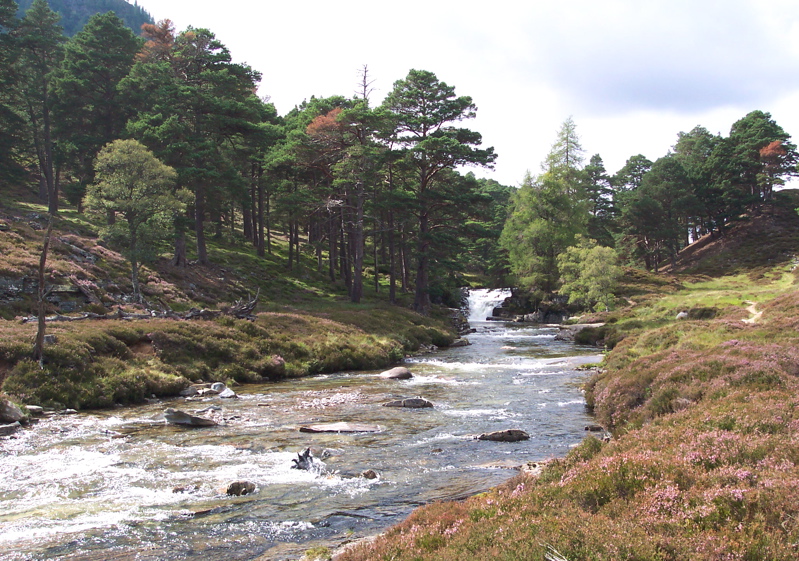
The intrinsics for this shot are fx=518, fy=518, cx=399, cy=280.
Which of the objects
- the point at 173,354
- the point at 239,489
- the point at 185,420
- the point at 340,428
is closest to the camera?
the point at 239,489

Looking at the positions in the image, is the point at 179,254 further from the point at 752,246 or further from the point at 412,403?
the point at 752,246

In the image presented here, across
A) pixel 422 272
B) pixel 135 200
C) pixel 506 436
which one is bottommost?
pixel 506 436

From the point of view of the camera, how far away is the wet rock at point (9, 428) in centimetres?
1344

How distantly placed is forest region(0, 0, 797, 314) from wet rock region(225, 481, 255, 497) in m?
24.4

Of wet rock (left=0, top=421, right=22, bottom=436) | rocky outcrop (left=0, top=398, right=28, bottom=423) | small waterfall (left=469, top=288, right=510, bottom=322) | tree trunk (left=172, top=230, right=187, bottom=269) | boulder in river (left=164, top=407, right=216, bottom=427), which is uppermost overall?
tree trunk (left=172, top=230, right=187, bottom=269)

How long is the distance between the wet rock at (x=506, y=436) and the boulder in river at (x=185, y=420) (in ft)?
25.7

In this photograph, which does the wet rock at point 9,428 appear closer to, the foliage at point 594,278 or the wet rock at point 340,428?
the wet rock at point 340,428

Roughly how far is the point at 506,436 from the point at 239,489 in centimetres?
693

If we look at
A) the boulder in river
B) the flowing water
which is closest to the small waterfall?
the flowing water

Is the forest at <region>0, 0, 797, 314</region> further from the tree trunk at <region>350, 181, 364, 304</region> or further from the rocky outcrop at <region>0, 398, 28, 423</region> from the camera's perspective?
the rocky outcrop at <region>0, 398, 28, 423</region>

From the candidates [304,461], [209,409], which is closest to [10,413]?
[209,409]

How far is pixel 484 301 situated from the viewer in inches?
2975

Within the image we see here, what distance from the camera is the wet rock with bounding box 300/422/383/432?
14422mm

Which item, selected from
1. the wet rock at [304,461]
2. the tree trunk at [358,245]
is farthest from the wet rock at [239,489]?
the tree trunk at [358,245]
